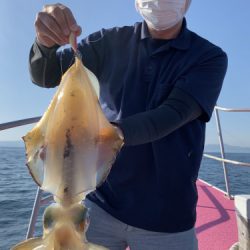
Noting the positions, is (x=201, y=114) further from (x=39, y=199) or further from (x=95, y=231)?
(x=39, y=199)

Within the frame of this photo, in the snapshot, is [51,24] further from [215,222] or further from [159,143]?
[215,222]

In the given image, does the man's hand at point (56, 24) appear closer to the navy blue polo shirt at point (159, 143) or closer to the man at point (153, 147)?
the man at point (153, 147)

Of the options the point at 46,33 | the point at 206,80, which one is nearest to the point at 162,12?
the point at 206,80

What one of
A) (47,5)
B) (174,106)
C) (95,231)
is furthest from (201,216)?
(47,5)

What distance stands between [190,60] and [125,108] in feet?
1.29

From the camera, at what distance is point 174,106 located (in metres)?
1.71

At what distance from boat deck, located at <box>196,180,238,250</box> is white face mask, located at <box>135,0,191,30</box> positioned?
254cm

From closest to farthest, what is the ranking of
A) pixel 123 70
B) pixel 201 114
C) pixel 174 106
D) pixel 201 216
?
pixel 174 106 → pixel 201 114 → pixel 123 70 → pixel 201 216

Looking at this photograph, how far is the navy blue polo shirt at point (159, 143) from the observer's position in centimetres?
194

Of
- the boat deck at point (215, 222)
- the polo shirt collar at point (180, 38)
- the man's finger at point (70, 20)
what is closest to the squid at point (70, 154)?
the man's finger at point (70, 20)

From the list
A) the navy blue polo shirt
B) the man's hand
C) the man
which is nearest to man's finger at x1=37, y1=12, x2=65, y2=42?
the man's hand

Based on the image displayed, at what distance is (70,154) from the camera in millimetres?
936

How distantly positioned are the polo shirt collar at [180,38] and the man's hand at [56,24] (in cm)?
82

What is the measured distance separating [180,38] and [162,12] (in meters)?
0.26
